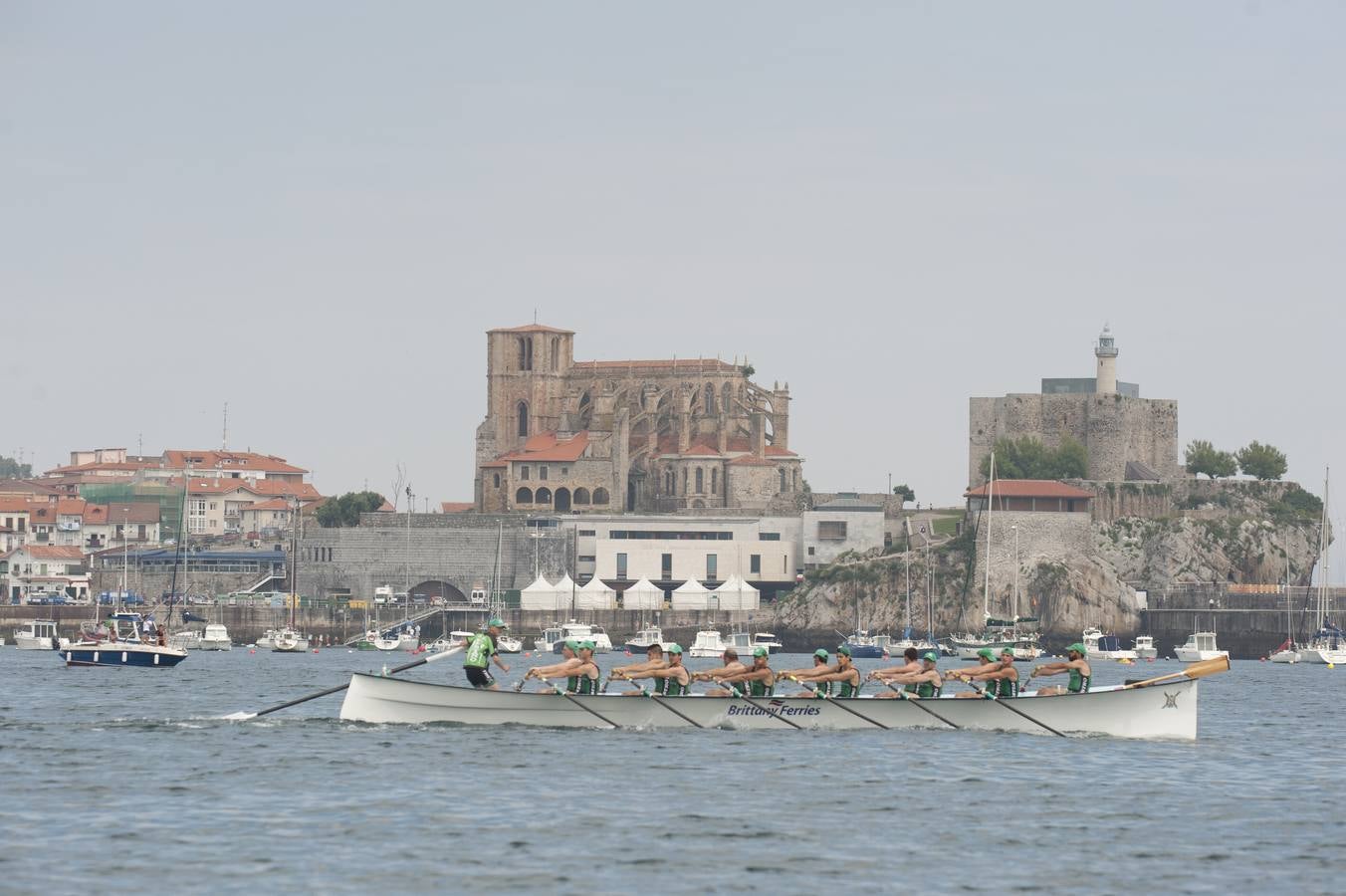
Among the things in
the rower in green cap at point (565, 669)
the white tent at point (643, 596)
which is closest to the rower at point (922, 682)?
the rower in green cap at point (565, 669)

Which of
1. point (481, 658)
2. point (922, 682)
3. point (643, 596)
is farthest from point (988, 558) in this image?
point (481, 658)

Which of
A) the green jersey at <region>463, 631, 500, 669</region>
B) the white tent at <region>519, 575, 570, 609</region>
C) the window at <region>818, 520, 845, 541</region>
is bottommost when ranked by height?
the green jersey at <region>463, 631, 500, 669</region>

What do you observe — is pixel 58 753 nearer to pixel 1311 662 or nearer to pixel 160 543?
pixel 1311 662

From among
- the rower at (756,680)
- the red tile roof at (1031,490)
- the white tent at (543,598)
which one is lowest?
the rower at (756,680)

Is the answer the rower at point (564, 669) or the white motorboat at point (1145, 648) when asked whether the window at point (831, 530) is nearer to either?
the white motorboat at point (1145, 648)

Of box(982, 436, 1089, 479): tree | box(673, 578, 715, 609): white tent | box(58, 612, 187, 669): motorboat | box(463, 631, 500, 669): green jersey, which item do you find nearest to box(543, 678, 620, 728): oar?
box(463, 631, 500, 669): green jersey

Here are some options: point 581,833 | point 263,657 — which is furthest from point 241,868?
point 263,657

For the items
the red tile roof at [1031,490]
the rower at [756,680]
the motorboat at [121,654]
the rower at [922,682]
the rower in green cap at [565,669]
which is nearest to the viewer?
the rower in green cap at [565,669]

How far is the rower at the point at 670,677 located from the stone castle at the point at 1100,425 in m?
106

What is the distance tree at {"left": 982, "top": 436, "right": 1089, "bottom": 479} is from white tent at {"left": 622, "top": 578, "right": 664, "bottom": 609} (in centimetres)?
2329

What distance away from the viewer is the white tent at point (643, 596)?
474 feet

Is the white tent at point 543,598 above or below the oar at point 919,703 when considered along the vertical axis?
above

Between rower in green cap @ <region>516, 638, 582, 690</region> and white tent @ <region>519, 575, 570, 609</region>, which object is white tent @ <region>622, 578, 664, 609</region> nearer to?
white tent @ <region>519, 575, 570, 609</region>

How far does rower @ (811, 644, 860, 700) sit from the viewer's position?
47.6m
